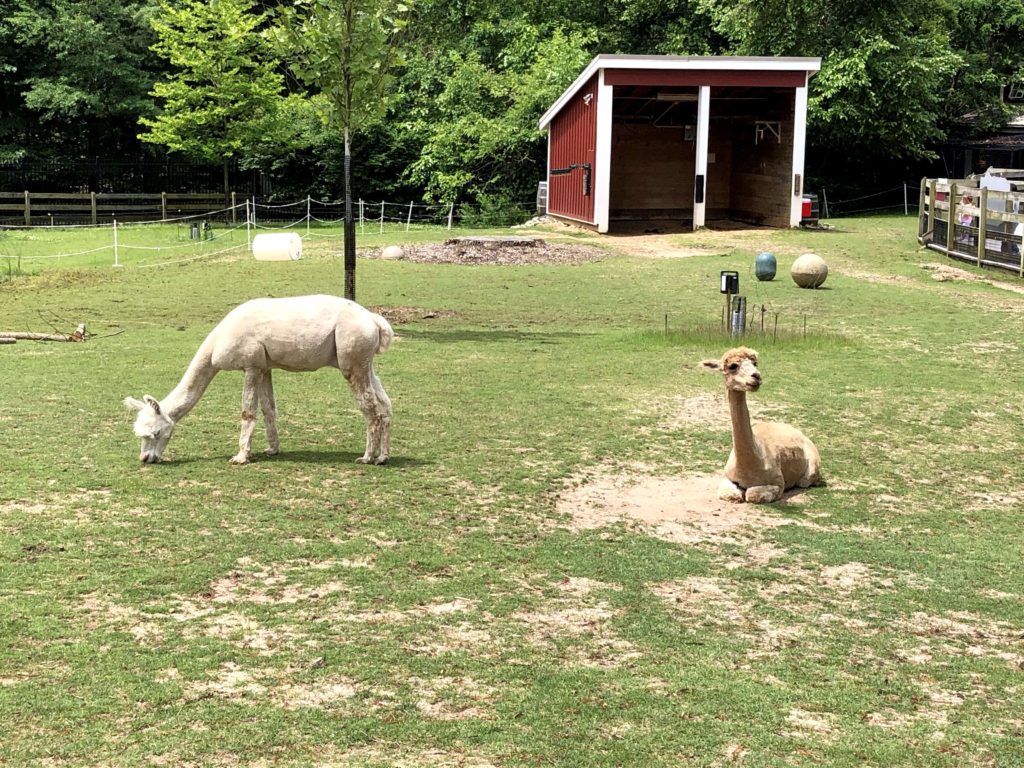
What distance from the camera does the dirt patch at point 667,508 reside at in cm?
891

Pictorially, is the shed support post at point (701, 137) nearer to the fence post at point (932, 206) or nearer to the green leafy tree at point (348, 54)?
the fence post at point (932, 206)

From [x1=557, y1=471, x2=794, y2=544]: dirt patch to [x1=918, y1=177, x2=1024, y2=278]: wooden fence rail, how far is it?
56.8 feet

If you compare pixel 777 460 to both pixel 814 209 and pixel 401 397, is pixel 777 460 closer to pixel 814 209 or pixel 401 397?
pixel 401 397

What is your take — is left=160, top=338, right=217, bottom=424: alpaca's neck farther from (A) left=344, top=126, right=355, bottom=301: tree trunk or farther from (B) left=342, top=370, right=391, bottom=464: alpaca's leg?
(A) left=344, top=126, right=355, bottom=301: tree trunk

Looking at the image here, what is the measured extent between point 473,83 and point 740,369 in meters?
37.4

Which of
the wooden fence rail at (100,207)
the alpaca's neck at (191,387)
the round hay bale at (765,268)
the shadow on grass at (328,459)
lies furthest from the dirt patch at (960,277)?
the wooden fence rail at (100,207)

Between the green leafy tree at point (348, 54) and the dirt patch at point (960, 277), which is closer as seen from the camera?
the green leafy tree at point (348, 54)

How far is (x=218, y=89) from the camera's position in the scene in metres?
41.8

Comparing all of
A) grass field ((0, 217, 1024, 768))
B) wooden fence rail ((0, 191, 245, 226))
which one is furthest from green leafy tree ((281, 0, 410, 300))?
wooden fence rail ((0, 191, 245, 226))

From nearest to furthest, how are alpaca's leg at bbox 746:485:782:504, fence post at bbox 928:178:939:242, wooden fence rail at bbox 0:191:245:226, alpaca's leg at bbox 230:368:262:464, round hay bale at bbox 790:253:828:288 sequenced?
alpaca's leg at bbox 746:485:782:504 → alpaca's leg at bbox 230:368:262:464 → round hay bale at bbox 790:253:828:288 → fence post at bbox 928:178:939:242 → wooden fence rail at bbox 0:191:245:226

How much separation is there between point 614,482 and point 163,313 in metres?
12.2

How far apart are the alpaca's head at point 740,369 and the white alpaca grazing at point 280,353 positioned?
2.73 metres

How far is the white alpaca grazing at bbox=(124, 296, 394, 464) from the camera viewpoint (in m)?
10.0

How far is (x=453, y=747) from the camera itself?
17.8 ft
